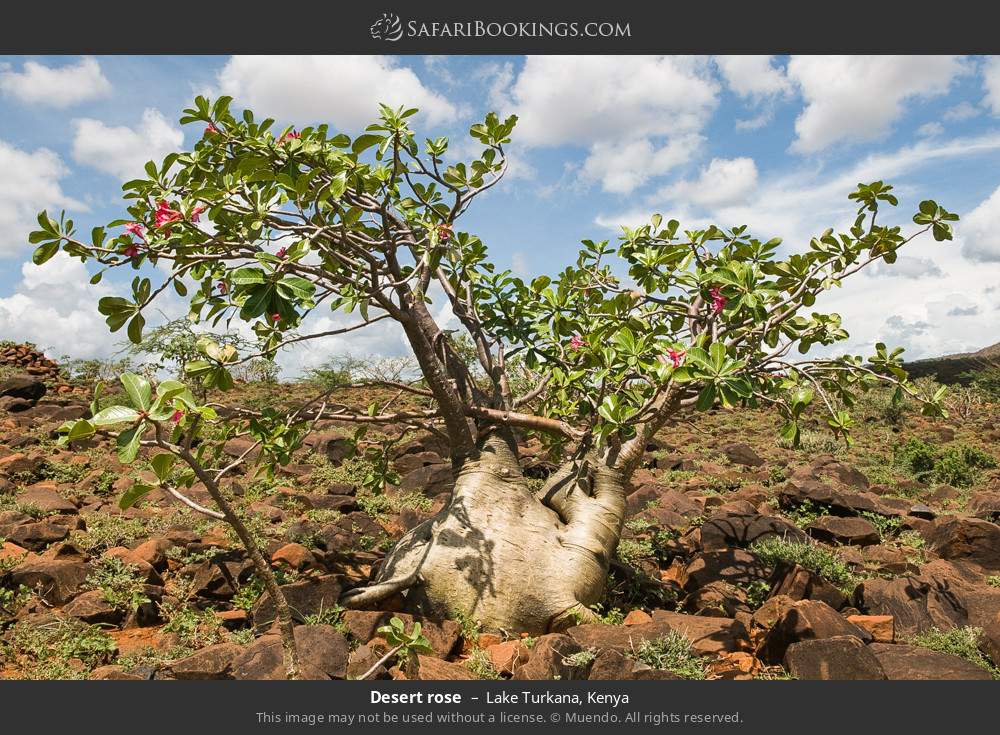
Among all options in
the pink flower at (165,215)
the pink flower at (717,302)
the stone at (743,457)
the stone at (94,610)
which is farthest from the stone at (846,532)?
the pink flower at (165,215)

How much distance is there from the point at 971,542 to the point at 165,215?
715 cm

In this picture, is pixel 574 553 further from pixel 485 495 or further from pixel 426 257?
pixel 426 257

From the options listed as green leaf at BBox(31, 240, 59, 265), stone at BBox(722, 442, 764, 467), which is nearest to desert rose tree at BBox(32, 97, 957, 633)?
green leaf at BBox(31, 240, 59, 265)

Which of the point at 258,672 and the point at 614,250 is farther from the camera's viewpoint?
the point at 614,250

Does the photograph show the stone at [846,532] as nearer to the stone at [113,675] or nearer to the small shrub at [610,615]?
the small shrub at [610,615]

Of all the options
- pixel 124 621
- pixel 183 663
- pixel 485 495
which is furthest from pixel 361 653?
pixel 124 621

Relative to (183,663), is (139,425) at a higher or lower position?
higher

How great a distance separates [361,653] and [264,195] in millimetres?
2559

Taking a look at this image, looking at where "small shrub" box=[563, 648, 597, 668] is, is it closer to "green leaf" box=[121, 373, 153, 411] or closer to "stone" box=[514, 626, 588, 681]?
"stone" box=[514, 626, 588, 681]

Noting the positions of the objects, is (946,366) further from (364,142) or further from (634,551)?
(364,142)

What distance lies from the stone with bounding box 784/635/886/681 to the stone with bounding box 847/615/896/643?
83cm

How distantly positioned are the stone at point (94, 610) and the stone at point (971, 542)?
7.05 meters

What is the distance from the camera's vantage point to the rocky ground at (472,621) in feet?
12.0

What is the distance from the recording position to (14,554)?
18.3 ft
